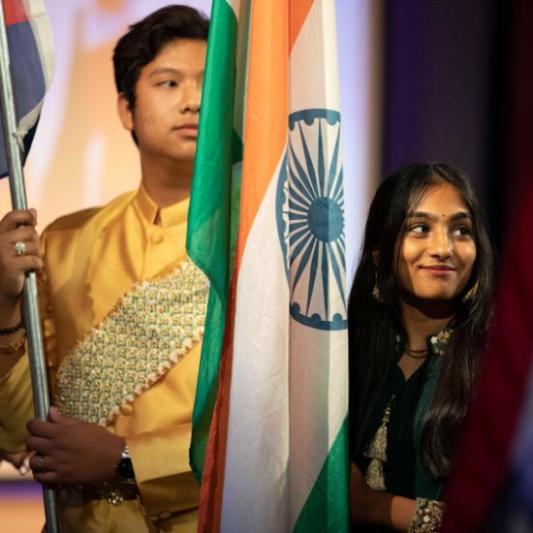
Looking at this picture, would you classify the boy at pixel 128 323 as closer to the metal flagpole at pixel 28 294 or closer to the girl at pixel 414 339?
the metal flagpole at pixel 28 294

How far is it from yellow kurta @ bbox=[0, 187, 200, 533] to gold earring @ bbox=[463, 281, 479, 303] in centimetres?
61

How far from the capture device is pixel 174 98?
95.8 inches

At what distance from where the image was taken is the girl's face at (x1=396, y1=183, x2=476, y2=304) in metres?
2.04

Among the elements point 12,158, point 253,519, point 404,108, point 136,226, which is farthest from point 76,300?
point 404,108

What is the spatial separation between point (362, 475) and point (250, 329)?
39 centimetres

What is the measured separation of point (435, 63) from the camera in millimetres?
2961

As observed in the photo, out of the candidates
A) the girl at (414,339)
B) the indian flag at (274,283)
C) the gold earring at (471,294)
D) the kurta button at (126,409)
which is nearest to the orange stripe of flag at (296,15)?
the indian flag at (274,283)

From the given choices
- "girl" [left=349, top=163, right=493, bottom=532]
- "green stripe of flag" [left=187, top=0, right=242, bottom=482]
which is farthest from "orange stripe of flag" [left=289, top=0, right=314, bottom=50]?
"girl" [left=349, top=163, right=493, bottom=532]

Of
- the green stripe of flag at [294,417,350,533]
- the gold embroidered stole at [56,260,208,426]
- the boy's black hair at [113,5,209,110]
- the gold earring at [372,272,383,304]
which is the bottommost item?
the green stripe of flag at [294,417,350,533]

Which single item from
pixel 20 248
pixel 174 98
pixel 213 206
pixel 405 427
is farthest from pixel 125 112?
pixel 405 427

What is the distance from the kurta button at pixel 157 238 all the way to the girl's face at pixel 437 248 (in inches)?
23.7

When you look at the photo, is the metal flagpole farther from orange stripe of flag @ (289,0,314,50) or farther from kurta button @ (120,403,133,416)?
orange stripe of flag @ (289,0,314,50)

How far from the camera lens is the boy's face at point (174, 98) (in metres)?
2.43

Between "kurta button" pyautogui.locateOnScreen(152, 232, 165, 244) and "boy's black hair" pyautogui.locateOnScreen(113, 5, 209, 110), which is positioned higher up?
"boy's black hair" pyautogui.locateOnScreen(113, 5, 209, 110)
